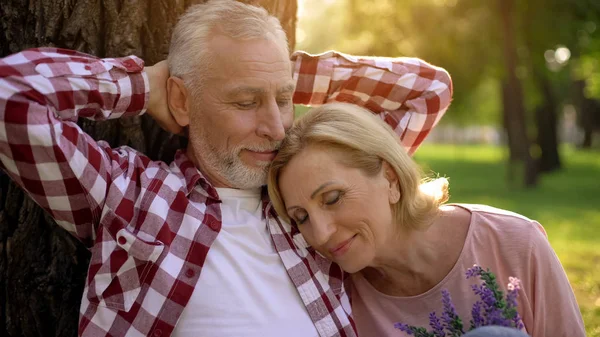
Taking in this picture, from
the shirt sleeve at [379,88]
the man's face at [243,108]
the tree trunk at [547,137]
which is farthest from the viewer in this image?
the tree trunk at [547,137]

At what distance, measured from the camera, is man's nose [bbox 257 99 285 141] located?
3.25 metres

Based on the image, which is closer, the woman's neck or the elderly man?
the elderly man

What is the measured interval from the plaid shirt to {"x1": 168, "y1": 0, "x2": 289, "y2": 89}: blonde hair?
Result: 217mm

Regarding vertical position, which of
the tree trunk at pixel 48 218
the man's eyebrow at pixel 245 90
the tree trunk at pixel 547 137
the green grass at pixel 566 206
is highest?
the man's eyebrow at pixel 245 90

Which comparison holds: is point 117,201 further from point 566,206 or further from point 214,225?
point 566,206

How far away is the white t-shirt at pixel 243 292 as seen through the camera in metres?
3.06

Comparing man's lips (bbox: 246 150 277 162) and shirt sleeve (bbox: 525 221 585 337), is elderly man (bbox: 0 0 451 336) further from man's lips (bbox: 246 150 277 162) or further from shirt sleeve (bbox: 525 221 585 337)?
shirt sleeve (bbox: 525 221 585 337)

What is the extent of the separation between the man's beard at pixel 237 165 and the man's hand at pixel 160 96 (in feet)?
0.65

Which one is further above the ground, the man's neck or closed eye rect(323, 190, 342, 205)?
closed eye rect(323, 190, 342, 205)

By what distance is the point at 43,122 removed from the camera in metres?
2.72

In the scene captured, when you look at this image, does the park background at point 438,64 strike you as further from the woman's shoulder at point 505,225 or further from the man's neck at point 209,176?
the woman's shoulder at point 505,225

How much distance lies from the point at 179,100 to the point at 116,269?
0.86 metres

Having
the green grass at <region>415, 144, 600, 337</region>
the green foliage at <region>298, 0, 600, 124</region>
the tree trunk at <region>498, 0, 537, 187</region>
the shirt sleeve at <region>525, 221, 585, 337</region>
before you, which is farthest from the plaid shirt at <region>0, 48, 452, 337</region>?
the tree trunk at <region>498, 0, 537, 187</region>

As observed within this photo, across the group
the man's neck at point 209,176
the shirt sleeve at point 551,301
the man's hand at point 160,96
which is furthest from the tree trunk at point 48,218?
the shirt sleeve at point 551,301
